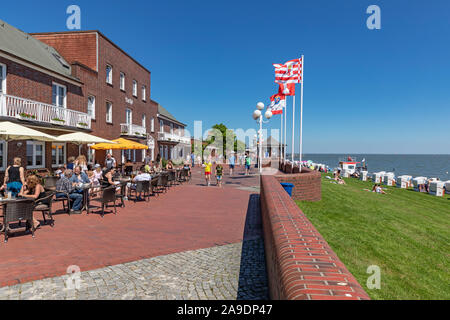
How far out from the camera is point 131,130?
24.7m

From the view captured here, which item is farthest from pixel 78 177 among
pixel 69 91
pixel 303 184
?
pixel 69 91

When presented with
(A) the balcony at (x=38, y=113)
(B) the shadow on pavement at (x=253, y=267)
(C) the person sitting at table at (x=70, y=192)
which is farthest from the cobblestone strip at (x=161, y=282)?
(A) the balcony at (x=38, y=113)

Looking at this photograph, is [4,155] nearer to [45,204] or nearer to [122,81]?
[45,204]

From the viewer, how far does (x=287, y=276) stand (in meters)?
2.22

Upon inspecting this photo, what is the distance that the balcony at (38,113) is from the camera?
40.6ft

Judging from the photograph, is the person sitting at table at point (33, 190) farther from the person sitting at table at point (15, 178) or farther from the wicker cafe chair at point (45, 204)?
the person sitting at table at point (15, 178)

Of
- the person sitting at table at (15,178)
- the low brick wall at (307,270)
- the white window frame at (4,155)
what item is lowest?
the low brick wall at (307,270)

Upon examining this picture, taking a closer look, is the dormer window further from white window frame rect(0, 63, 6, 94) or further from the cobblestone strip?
the cobblestone strip

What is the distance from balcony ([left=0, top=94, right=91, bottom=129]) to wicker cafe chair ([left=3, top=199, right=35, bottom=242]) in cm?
856

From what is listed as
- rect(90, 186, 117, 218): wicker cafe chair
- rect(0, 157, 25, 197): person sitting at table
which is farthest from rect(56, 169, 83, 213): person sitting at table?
rect(0, 157, 25, 197): person sitting at table

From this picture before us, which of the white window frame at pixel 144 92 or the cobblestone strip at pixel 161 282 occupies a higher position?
the white window frame at pixel 144 92

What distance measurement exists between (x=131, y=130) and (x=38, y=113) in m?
10.8

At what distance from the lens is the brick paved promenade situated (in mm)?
3793
